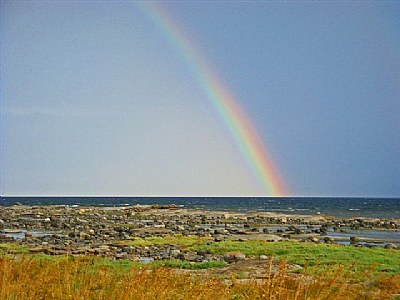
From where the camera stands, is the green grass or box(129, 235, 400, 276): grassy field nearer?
box(129, 235, 400, 276): grassy field

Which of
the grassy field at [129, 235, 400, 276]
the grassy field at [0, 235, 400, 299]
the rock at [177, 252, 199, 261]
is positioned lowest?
the rock at [177, 252, 199, 261]

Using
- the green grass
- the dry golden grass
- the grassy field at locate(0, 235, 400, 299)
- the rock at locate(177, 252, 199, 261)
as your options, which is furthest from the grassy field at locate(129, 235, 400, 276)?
the dry golden grass

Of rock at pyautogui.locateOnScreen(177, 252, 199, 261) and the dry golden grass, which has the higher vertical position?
the dry golden grass

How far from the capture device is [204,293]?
6539mm

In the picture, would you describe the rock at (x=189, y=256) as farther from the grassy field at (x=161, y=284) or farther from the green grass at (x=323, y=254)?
the grassy field at (x=161, y=284)

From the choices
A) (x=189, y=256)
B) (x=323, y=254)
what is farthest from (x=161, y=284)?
(x=189, y=256)

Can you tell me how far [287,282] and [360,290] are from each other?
1.19 metres

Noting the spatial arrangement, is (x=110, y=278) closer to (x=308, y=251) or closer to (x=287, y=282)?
(x=287, y=282)

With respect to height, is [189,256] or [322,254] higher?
[322,254]

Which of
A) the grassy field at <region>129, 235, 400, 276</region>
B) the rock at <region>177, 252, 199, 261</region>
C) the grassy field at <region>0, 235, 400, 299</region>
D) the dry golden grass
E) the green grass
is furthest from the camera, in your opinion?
the rock at <region>177, 252, 199, 261</region>

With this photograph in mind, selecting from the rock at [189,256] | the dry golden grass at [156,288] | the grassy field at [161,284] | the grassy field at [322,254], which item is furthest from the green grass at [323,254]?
the dry golden grass at [156,288]

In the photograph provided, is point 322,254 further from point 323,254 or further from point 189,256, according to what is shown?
point 189,256

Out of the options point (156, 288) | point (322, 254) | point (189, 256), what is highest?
point (156, 288)

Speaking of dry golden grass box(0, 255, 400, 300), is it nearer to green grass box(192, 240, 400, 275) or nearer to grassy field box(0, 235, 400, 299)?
grassy field box(0, 235, 400, 299)
